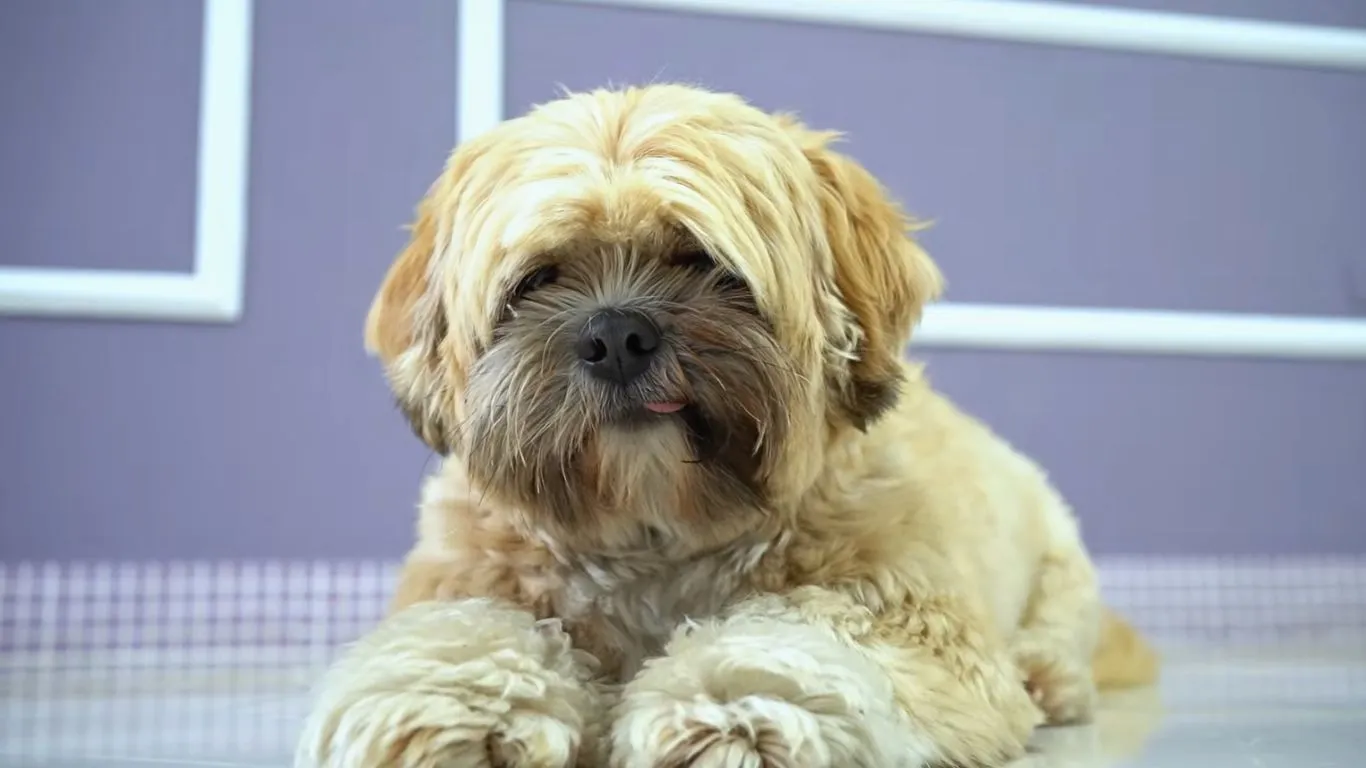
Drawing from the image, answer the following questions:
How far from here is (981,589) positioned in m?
1.43

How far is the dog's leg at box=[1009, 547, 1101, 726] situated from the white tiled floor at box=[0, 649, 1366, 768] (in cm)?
5

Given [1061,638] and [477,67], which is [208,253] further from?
[1061,638]

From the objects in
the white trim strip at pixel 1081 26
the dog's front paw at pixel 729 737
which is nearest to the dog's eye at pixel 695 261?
the dog's front paw at pixel 729 737

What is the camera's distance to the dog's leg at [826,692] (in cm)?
97

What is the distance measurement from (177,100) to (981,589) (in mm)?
1841

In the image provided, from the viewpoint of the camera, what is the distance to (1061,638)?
1620 mm

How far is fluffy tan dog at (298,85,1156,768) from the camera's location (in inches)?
40.5

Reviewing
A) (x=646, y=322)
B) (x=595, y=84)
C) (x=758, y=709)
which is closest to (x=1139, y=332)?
(x=595, y=84)

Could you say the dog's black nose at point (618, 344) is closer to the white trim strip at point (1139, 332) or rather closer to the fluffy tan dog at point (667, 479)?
the fluffy tan dog at point (667, 479)

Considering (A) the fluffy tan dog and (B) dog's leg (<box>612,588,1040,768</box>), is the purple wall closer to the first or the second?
(A) the fluffy tan dog

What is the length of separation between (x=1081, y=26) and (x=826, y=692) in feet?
7.26

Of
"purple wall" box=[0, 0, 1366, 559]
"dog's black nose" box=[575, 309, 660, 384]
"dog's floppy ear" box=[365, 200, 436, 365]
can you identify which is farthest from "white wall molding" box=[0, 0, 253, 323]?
"dog's black nose" box=[575, 309, 660, 384]

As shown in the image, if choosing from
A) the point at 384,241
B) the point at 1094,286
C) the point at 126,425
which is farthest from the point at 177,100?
the point at 1094,286

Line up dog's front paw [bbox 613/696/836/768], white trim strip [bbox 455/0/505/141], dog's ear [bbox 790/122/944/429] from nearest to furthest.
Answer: dog's front paw [bbox 613/696/836/768]
dog's ear [bbox 790/122/944/429]
white trim strip [bbox 455/0/505/141]
